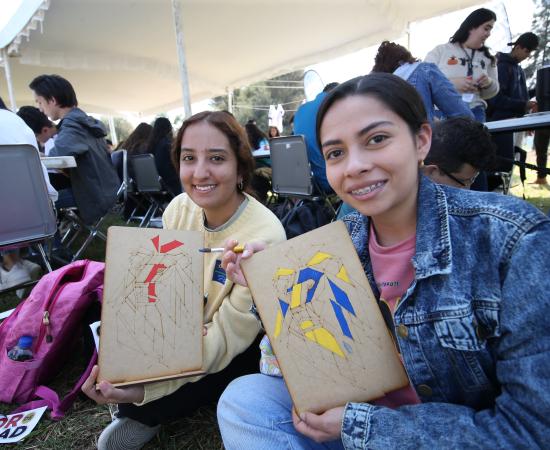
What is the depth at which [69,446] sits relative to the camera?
1.33 m

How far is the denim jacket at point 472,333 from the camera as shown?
0.57m

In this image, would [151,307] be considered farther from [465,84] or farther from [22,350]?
[465,84]

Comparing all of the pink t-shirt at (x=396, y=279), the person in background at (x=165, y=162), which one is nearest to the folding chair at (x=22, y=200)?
the person in background at (x=165, y=162)

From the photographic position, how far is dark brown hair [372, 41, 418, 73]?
248cm

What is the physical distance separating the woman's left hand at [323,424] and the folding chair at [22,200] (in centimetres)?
200

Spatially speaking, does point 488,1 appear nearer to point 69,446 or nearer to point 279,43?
point 279,43

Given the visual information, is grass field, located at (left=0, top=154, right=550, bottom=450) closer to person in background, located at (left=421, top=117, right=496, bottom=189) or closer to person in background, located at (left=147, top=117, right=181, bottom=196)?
person in background, located at (left=421, top=117, right=496, bottom=189)

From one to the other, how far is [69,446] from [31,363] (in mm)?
419

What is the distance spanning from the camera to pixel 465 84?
2.72m

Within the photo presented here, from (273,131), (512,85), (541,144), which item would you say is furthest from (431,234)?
(273,131)

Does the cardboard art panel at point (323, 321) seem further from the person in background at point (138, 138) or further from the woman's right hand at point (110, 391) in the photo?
the person in background at point (138, 138)

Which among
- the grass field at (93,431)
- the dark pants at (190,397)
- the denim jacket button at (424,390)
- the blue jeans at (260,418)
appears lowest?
the grass field at (93,431)

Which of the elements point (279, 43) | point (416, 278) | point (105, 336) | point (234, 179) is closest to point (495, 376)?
point (416, 278)

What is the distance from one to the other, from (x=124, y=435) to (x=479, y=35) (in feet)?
10.7
